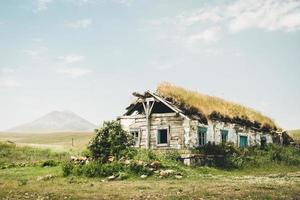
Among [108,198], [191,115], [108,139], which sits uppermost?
[191,115]

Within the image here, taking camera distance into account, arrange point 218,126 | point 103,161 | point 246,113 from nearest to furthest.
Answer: point 103,161 < point 218,126 < point 246,113

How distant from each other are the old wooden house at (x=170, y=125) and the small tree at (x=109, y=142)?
10.4ft

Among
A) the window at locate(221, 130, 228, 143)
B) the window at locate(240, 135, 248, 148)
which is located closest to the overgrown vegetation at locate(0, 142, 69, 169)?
the window at locate(221, 130, 228, 143)

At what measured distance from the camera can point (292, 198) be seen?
484 inches

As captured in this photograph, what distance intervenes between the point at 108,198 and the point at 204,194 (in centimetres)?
316

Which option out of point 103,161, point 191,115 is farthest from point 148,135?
point 103,161

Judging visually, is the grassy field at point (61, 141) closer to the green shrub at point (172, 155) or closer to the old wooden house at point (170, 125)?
the old wooden house at point (170, 125)

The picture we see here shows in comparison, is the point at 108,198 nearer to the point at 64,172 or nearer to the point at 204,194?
the point at 204,194

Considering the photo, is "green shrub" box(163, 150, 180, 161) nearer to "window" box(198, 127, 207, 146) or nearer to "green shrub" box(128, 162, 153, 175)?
"window" box(198, 127, 207, 146)

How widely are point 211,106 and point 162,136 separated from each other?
481 centimetres

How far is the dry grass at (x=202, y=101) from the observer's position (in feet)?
107

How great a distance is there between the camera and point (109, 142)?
26.9 metres

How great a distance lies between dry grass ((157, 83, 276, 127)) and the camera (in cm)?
3275

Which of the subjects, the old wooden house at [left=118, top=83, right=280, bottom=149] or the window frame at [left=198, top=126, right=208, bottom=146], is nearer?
the old wooden house at [left=118, top=83, right=280, bottom=149]
